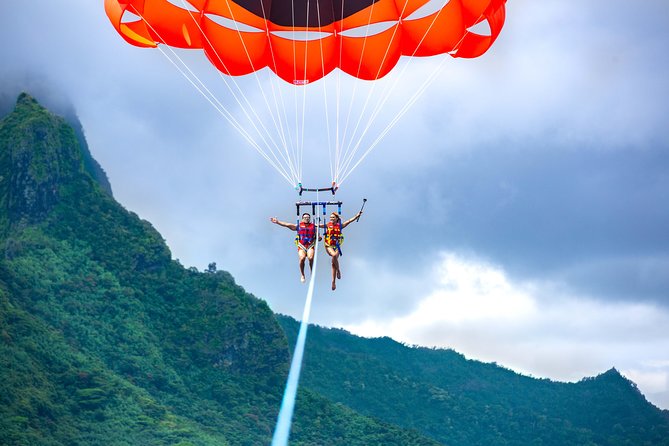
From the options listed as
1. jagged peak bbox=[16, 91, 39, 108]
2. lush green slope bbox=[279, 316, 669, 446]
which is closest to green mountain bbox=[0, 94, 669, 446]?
jagged peak bbox=[16, 91, 39, 108]

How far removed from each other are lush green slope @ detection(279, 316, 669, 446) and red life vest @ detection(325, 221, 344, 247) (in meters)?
93.1

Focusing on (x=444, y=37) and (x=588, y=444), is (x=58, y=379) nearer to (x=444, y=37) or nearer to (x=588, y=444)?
(x=444, y=37)

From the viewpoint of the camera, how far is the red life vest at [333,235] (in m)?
28.1

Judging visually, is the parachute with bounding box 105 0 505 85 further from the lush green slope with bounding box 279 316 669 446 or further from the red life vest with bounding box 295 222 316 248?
the lush green slope with bounding box 279 316 669 446

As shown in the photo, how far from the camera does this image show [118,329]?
9981 centimetres

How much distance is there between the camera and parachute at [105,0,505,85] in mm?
32938

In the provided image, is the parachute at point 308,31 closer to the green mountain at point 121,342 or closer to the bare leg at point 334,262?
the bare leg at point 334,262

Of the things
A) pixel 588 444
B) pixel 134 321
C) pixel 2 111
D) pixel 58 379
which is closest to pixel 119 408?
pixel 58 379

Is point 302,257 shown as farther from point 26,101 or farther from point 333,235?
point 26,101

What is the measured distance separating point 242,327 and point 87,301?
641 inches

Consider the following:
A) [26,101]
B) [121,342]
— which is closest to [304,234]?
[121,342]

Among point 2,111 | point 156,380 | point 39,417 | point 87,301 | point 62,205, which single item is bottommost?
point 39,417

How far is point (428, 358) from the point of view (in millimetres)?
156000

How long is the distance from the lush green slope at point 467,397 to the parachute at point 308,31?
88776mm
